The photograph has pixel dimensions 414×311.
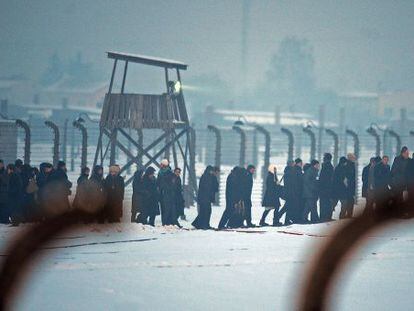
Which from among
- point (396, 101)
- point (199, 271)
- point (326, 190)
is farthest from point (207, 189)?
point (396, 101)

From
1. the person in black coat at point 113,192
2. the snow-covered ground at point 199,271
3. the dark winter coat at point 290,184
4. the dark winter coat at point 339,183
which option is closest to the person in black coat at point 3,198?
the person in black coat at point 113,192

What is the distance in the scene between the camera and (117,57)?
2159 centimetres

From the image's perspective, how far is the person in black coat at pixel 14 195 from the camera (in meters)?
16.8

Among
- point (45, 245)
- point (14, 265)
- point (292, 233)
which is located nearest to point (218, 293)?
point (14, 265)

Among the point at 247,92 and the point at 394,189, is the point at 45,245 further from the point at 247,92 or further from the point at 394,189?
the point at 247,92

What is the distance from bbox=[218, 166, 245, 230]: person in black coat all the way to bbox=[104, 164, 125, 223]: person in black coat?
1985 millimetres

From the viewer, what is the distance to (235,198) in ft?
57.5

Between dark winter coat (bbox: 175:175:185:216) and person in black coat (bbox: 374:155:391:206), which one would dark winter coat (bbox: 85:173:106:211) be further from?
person in black coat (bbox: 374:155:391:206)

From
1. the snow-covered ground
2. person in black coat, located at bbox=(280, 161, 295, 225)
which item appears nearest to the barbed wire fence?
person in black coat, located at bbox=(280, 161, 295, 225)

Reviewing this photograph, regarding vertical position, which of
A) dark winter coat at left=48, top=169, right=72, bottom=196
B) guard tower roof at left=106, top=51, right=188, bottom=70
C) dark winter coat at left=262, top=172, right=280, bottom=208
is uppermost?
guard tower roof at left=106, top=51, right=188, bottom=70

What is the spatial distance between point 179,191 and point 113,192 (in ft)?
4.18

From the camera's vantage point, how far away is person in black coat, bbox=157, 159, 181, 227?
56.1 feet

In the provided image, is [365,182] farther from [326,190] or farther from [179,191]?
[179,191]

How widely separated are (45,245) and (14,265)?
1923mm
